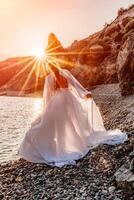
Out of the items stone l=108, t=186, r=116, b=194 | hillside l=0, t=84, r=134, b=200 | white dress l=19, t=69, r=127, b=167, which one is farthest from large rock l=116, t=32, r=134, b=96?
stone l=108, t=186, r=116, b=194

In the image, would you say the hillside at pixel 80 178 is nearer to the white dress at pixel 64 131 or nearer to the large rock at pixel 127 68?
the white dress at pixel 64 131

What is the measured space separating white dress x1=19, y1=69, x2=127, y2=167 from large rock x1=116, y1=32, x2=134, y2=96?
2085 centimetres

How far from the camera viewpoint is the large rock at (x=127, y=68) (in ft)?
109

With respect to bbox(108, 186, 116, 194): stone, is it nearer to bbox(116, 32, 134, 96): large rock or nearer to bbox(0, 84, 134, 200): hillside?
bbox(0, 84, 134, 200): hillside

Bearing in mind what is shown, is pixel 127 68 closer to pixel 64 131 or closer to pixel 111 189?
pixel 64 131

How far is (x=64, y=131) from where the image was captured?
12.2 metres

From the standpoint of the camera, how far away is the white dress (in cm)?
1173

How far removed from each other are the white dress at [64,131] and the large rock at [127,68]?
A: 20.9m

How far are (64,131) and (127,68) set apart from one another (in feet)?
76.1

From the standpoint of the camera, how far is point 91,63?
81688 mm

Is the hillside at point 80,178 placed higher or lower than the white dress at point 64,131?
lower

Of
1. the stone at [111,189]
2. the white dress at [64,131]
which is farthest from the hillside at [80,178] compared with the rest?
the white dress at [64,131]

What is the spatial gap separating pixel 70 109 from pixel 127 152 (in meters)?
2.80

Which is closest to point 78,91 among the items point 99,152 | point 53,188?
point 99,152
